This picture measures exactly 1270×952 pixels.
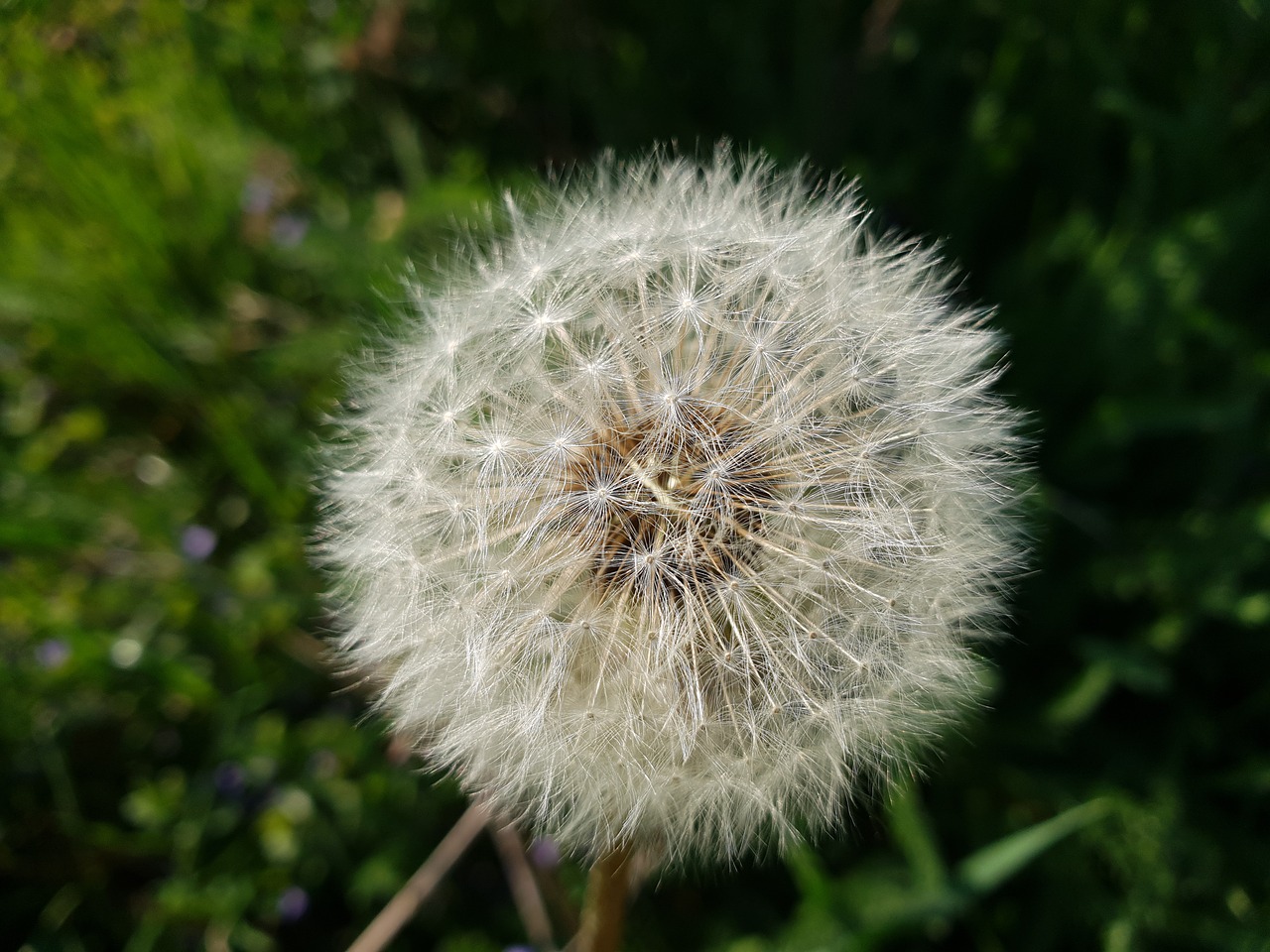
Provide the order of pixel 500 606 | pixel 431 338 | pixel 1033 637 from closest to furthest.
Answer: pixel 500 606
pixel 431 338
pixel 1033 637

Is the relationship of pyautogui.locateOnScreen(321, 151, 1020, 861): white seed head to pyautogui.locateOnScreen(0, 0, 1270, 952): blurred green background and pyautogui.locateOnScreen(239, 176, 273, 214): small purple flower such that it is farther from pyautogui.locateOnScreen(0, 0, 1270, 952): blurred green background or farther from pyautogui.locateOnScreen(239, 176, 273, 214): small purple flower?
pyautogui.locateOnScreen(239, 176, 273, 214): small purple flower

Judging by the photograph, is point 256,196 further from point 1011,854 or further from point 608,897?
point 1011,854

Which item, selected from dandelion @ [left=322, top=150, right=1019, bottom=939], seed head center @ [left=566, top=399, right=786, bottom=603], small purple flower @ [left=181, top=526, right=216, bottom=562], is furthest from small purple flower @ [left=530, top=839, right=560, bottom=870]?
small purple flower @ [left=181, top=526, right=216, bottom=562]

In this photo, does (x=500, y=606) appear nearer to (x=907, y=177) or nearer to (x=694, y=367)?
(x=694, y=367)

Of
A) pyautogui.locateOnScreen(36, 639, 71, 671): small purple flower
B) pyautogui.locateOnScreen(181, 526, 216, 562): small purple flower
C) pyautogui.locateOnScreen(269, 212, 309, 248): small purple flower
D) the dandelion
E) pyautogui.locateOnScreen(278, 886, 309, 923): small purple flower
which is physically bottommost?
pyautogui.locateOnScreen(278, 886, 309, 923): small purple flower

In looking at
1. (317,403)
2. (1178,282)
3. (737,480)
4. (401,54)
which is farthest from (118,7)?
(1178,282)

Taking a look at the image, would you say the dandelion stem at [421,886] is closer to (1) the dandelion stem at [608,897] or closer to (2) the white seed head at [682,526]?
(1) the dandelion stem at [608,897]
